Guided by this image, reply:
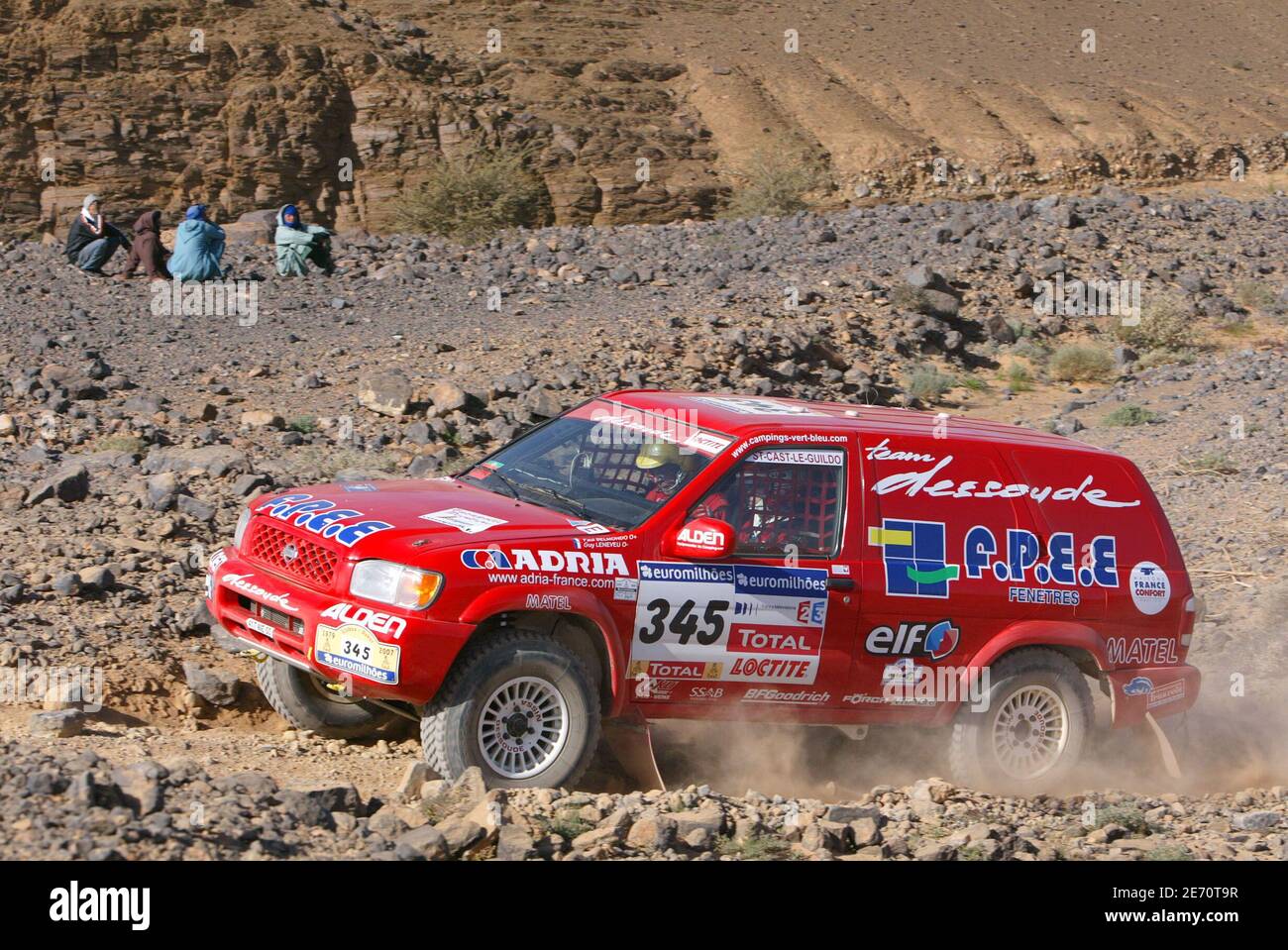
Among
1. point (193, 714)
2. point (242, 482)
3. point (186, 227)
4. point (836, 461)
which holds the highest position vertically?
point (186, 227)

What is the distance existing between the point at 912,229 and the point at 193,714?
1824 centimetres

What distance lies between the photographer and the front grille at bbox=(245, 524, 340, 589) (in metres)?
6.43

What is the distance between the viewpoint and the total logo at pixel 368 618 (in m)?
6.12

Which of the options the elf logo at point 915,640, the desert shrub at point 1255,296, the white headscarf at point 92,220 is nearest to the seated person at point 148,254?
the white headscarf at point 92,220

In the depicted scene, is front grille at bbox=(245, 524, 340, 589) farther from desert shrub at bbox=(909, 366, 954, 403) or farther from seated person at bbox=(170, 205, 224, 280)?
seated person at bbox=(170, 205, 224, 280)

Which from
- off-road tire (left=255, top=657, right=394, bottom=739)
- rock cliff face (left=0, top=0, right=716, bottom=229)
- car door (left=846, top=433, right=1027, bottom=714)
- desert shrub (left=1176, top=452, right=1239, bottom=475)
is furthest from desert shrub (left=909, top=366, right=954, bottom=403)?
rock cliff face (left=0, top=0, right=716, bottom=229)

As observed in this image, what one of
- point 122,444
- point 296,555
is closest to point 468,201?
point 122,444

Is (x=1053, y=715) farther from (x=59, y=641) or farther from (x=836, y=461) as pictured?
(x=59, y=641)

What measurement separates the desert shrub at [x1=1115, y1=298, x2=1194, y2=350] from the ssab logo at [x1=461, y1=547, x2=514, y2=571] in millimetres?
16555

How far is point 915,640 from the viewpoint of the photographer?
7.23 m

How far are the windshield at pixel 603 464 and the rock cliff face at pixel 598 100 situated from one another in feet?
76.7

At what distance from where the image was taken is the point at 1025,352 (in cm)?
2016
